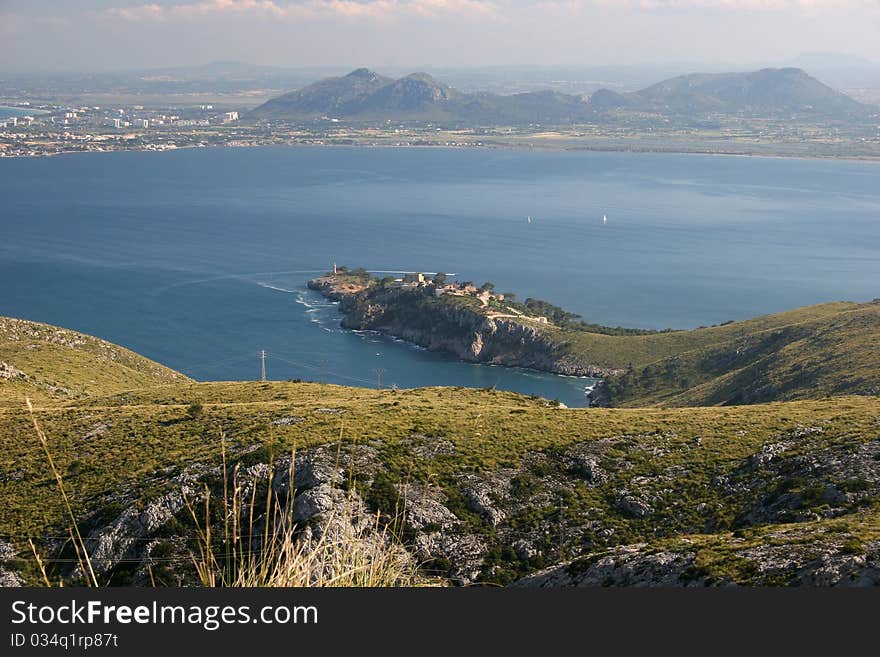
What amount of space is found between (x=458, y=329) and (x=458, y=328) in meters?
0.18

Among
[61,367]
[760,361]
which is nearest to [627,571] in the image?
[61,367]

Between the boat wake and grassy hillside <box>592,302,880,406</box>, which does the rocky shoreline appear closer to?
grassy hillside <box>592,302,880,406</box>

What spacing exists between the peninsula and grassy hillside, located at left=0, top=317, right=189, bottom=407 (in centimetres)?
4210

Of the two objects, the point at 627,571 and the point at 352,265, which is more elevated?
the point at 627,571

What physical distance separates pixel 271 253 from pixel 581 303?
62.9 metres

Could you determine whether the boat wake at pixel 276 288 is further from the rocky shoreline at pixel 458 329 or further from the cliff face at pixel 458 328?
the cliff face at pixel 458 328

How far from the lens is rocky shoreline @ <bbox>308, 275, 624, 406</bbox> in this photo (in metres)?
109

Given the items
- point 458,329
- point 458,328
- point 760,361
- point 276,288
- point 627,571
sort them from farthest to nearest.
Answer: point 276,288 → point 458,328 → point 458,329 → point 760,361 → point 627,571

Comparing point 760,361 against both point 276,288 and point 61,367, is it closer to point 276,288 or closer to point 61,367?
point 61,367

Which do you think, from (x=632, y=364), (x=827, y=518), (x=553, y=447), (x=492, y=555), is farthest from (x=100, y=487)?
(x=632, y=364)

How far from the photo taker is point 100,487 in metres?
25.5

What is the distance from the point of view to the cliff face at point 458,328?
360ft

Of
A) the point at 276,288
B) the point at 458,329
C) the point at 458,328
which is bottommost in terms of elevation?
the point at 458,329

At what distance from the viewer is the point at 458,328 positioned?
387ft
